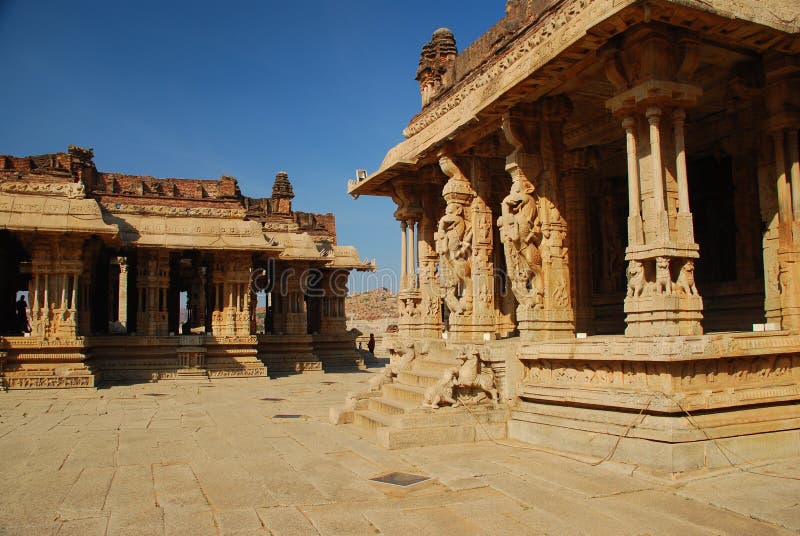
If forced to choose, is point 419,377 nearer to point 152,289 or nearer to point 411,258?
point 411,258

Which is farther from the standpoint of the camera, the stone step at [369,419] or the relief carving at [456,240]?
the relief carving at [456,240]

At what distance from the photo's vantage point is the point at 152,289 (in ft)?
58.5

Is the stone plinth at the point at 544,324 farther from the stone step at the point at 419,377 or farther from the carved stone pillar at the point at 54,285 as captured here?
the carved stone pillar at the point at 54,285

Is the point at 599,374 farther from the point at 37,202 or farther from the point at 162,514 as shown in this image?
the point at 37,202


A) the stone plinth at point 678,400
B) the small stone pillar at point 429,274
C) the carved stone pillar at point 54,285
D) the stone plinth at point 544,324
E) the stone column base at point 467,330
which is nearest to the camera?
the stone plinth at point 678,400

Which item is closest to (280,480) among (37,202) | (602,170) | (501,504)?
(501,504)

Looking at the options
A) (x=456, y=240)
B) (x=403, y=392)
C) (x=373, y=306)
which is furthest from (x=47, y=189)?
(x=373, y=306)

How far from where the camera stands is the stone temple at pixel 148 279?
14641 mm

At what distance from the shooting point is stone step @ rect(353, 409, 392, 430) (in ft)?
26.4

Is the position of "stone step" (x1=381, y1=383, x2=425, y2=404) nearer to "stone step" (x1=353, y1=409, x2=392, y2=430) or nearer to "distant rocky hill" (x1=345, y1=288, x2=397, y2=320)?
"stone step" (x1=353, y1=409, x2=392, y2=430)

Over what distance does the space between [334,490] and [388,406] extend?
3321 mm

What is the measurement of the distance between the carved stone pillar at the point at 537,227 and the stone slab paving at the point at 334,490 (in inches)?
68.3

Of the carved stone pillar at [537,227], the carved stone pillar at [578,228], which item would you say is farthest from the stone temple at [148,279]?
the carved stone pillar at [537,227]

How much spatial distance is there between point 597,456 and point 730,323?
395 cm
